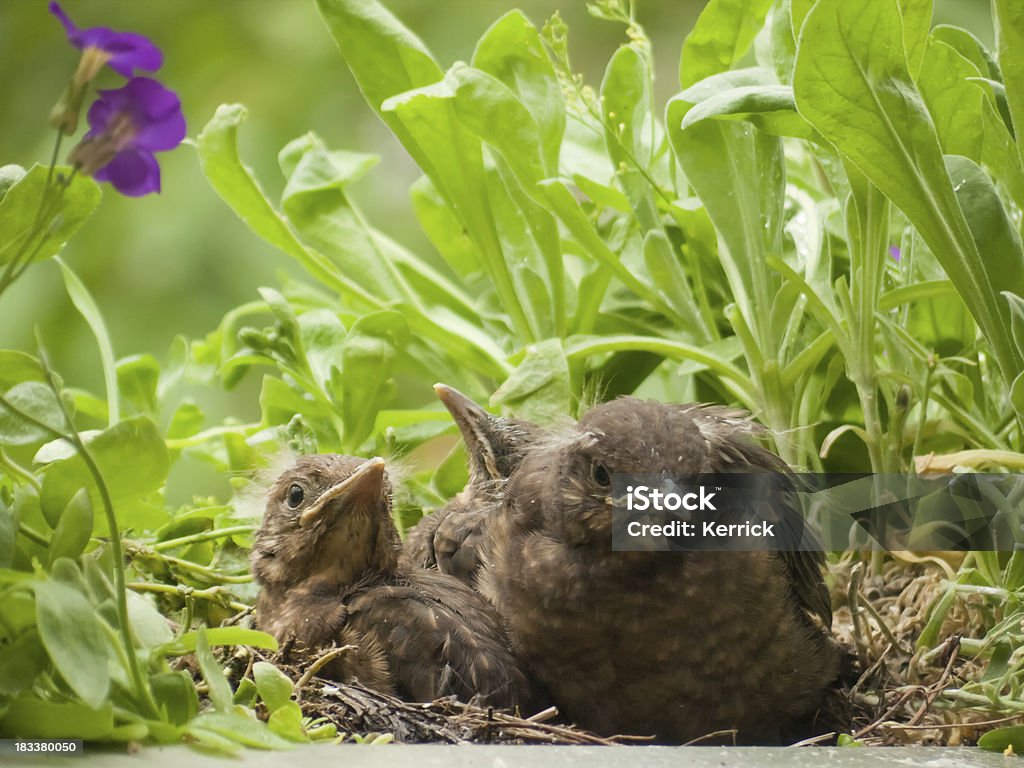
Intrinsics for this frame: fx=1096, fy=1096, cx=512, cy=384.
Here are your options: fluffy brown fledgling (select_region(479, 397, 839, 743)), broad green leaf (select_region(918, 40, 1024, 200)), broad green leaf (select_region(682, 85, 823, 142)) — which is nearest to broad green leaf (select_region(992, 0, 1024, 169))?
broad green leaf (select_region(918, 40, 1024, 200))

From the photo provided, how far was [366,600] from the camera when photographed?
45.3 inches

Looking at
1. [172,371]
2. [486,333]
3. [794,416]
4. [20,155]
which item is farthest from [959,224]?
[20,155]

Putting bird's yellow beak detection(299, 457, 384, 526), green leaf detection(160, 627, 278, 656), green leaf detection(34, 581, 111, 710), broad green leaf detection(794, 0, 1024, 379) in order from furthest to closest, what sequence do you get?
bird's yellow beak detection(299, 457, 384, 526) < broad green leaf detection(794, 0, 1024, 379) < green leaf detection(160, 627, 278, 656) < green leaf detection(34, 581, 111, 710)

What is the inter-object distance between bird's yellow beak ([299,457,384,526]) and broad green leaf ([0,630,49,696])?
0.50 metres

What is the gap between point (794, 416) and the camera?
1.30 meters

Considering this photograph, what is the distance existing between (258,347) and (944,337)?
869 mm

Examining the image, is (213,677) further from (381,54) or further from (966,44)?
(966,44)

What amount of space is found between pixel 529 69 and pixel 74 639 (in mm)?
951

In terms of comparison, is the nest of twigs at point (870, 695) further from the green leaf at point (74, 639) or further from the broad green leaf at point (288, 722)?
the green leaf at point (74, 639)

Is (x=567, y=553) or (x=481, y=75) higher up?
(x=481, y=75)

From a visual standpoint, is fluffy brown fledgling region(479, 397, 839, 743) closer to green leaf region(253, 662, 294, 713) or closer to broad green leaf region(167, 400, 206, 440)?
green leaf region(253, 662, 294, 713)

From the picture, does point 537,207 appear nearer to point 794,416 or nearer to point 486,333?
point 486,333

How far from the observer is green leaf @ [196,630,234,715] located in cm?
73

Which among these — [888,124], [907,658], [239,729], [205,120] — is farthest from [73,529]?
[205,120]
